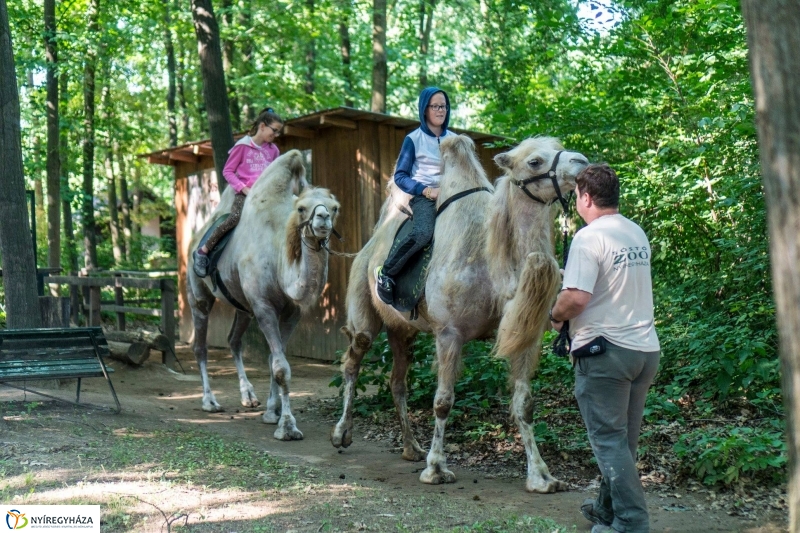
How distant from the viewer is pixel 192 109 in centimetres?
2525

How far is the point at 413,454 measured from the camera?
6.64 m

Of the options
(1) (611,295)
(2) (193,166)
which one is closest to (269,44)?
(2) (193,166)

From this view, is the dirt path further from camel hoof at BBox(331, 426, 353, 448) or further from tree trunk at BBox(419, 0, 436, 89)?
tree trunk at BBox(419, 0, 436, 89)

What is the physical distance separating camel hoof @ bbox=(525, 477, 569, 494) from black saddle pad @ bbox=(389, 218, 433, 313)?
1.62 m

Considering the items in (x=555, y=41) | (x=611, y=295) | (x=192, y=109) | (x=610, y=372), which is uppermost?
(x=192, y=109)

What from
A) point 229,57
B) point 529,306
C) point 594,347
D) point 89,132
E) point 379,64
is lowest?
point 594,347

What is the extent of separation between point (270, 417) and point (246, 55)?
670 inches

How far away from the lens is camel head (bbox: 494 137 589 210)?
17.0 ft

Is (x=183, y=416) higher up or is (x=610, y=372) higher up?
(x=610, y=372)

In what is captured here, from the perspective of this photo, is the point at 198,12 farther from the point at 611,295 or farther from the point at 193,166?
the point at 611,295

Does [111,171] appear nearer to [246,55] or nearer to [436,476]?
[246,55]

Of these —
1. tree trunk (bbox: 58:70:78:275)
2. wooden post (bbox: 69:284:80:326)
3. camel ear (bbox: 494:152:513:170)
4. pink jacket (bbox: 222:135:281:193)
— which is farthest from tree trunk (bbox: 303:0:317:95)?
camel ear (bbox: 494:152:513:170)

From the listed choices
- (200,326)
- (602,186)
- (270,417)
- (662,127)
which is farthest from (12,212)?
(662,127)

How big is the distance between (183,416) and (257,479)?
3312mm
